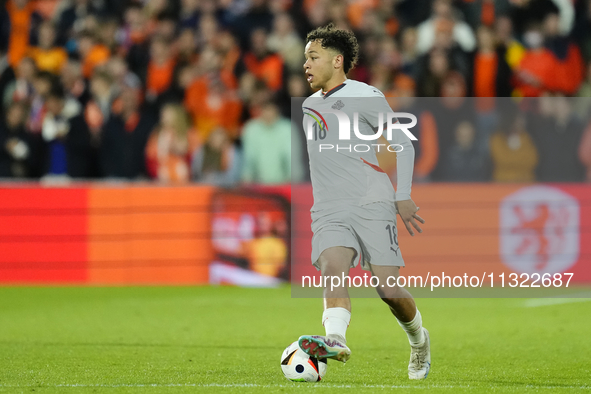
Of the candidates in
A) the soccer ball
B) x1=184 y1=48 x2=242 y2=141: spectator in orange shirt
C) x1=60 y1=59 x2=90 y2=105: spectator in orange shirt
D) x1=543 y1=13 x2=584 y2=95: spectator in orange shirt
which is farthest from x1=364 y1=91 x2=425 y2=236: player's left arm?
x1=60 y1=59 x2=90 y2=105: spectator in orange shirt

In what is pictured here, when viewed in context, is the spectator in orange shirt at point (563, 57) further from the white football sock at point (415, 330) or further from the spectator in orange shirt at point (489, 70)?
the white football sock at point (415, 330)

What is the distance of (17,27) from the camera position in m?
16.5

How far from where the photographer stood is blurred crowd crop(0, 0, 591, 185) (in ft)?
40.0

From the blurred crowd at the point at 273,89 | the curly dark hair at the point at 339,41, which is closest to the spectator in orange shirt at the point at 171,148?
the blurred crowd at the point at 273,89

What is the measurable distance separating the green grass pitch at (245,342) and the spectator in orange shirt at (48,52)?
13.9 feet

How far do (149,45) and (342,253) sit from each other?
10.4m

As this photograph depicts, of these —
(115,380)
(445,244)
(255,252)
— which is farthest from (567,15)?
(115,380)

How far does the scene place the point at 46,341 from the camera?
812 cm

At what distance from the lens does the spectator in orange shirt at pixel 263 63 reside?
13781 millimetres

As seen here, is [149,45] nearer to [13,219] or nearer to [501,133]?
[13,219]

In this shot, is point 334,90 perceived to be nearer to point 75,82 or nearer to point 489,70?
point 489,70

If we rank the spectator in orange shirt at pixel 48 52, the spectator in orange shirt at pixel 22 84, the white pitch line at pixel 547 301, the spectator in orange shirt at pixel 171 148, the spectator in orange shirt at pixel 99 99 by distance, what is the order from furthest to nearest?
1. the spectator in orange shirt at pixel 48 52
2. the spectator in orange shirt at pixel 22 84
3. the spectator in orange shirt at pixel 99 99
4. the spectator in orange shirt at pixel 171 148
5. the white pitch line at pixel 547 301

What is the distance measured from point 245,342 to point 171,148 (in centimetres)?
576

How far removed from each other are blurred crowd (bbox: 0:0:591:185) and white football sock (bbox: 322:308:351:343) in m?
5.97
